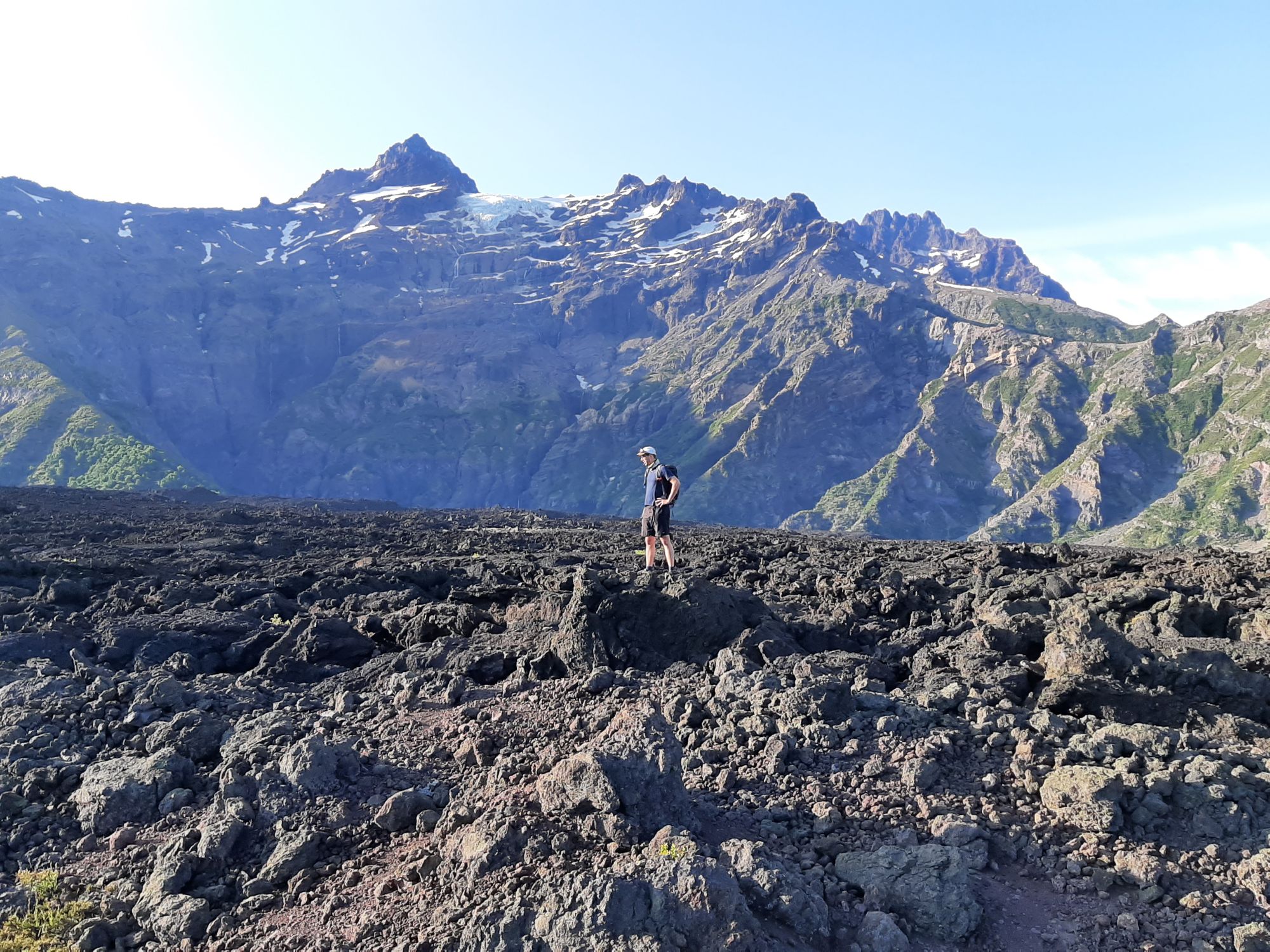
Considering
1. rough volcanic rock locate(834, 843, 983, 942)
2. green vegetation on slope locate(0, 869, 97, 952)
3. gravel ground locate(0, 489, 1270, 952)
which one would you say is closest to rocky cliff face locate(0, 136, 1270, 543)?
gravel ground locate(0, 489, 1270, 952)

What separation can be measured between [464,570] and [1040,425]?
156 metres

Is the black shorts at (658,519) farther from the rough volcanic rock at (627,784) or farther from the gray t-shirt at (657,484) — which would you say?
the rough volcanic rock at (627,784)

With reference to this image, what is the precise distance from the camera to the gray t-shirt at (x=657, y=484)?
1642 centimetres

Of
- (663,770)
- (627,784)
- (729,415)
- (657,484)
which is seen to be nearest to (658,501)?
(657,484)

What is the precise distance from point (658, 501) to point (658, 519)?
1.43ft

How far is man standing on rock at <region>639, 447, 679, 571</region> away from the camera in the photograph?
16375mm

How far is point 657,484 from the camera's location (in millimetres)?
16672

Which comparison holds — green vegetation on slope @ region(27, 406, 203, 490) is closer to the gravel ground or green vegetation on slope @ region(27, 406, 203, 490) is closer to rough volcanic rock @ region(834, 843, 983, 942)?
the gravel ground

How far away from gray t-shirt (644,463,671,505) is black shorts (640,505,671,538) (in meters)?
0.16

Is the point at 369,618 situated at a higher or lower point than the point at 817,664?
lower

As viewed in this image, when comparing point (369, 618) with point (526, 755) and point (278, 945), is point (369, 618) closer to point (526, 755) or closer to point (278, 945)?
point (526, 755)

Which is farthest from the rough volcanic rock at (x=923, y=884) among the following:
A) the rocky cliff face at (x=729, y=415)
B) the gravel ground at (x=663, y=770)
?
the rocky cliff face at (x=729, y=415)

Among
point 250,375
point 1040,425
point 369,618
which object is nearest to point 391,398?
point 250,375

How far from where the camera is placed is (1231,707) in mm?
9477
